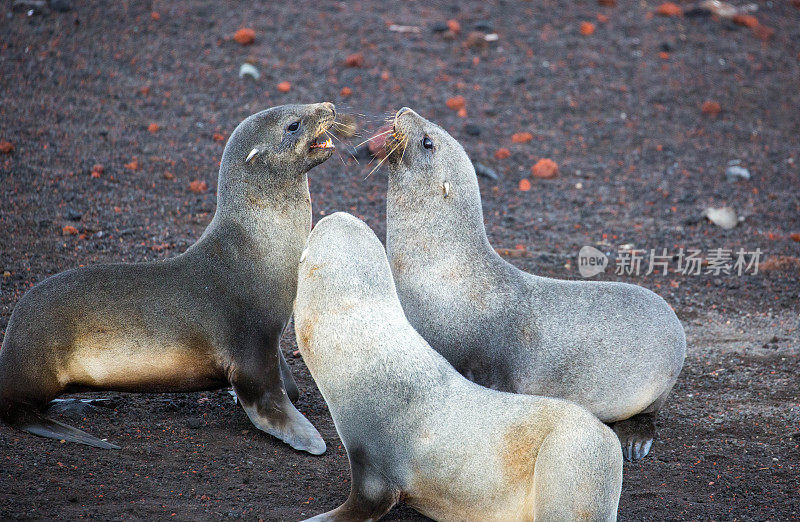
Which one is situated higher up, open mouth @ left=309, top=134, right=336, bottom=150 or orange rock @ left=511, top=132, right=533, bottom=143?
open mouth @ left=309, top=134, right=336, bottom=150

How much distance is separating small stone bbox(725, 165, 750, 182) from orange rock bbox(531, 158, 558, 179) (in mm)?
1980

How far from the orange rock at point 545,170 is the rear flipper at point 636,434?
4.87 meters

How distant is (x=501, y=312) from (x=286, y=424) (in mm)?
1404

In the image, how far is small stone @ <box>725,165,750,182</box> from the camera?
408 inches

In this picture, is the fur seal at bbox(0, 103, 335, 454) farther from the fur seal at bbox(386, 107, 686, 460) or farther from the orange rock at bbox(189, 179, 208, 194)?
the orange rock at bbox(189, 179, 208, 194)

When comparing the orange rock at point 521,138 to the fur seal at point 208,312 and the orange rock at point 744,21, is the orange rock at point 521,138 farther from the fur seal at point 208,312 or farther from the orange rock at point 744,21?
the fur seal at point 208,312

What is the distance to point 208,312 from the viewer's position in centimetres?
532

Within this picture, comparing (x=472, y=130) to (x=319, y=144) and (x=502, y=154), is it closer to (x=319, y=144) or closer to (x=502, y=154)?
(x=502, y=154)

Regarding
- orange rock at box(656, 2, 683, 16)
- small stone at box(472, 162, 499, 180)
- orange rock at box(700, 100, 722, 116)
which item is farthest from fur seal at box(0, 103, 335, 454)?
orange rock at box(656, 2, 683, 16)

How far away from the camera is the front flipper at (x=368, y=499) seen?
4.30 meters

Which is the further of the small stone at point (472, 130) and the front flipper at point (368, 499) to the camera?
the small stone at point (472, 130)

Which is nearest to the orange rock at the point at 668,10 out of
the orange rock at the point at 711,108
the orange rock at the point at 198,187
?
the orange rock at the point at 711,108

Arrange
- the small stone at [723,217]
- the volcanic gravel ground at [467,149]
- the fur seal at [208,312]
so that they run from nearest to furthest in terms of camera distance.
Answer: the volcanic gravel ground at [467,149] < the fur seal at [208,312] < the small stone at [723,217]

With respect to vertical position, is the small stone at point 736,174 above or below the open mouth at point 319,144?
below
